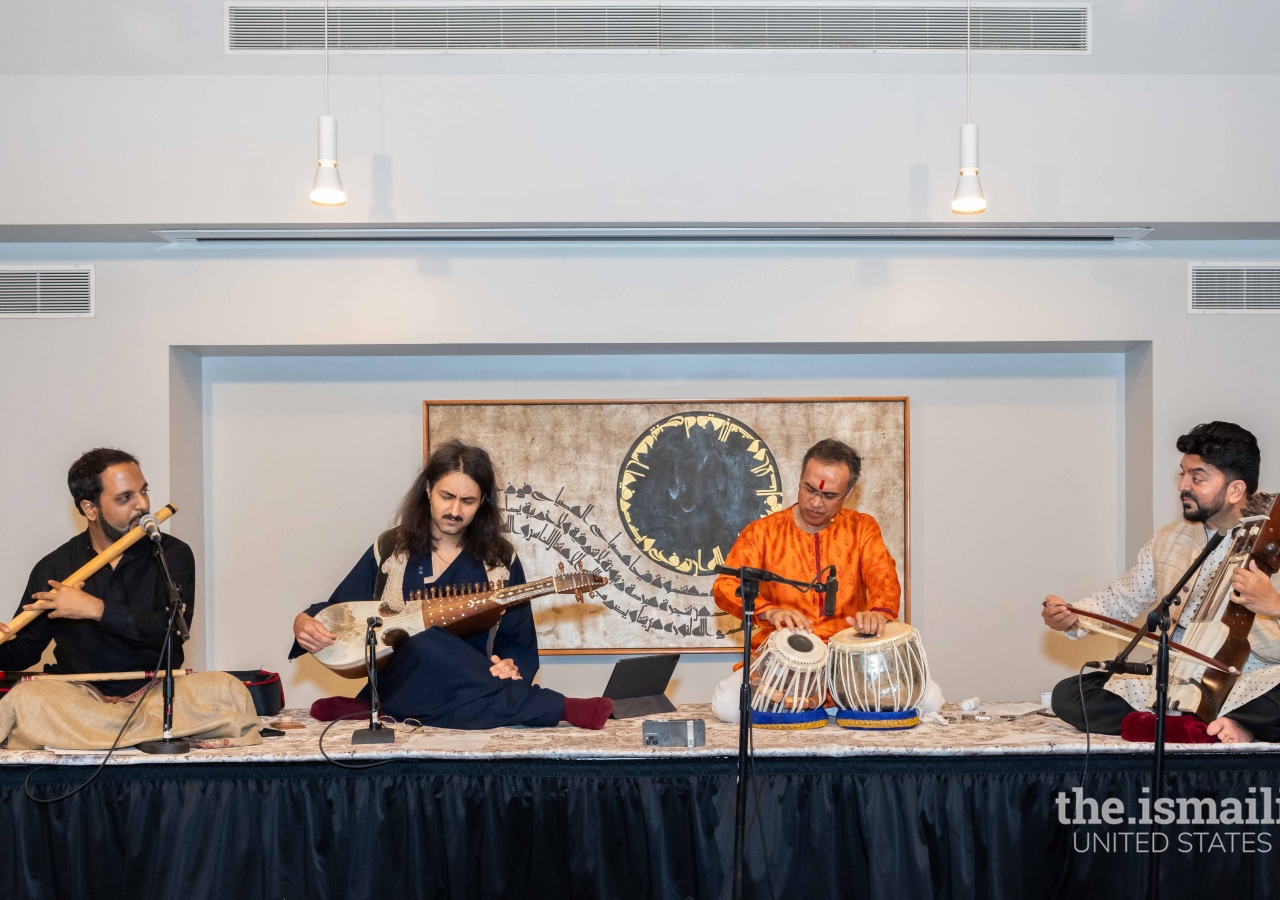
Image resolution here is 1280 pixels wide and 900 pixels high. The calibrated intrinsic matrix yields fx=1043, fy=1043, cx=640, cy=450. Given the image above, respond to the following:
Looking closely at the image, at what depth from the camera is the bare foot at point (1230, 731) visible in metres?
2.74

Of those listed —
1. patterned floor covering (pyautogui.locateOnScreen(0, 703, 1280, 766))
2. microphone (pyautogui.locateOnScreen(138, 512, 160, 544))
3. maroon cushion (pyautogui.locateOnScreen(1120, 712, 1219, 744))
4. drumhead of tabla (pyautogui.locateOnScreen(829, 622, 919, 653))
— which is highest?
microphone (pyautogui.locateOnScreen(138, 512, 160, 544))

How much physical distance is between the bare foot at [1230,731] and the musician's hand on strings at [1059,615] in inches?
17.6

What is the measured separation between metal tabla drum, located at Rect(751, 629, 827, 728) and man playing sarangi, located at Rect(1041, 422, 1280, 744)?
27.5 inches

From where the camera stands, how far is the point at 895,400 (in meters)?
4.49

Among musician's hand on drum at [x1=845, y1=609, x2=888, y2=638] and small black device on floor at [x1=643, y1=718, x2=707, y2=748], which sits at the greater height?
musician's hand on drum at [x1=845, y1=609, x2=888, y2=638]

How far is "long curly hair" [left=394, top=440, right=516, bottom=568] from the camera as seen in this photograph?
133 inches

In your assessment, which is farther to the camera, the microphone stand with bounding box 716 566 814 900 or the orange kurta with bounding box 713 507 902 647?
the orange kurta with bounding box 713 507 902 647

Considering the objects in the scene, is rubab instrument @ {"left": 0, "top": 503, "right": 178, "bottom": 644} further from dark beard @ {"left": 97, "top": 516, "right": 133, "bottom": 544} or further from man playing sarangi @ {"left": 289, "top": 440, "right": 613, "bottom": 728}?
man playing sarangi @ {"left": 289, "top": 440, "right": 613, "bottom": 728}

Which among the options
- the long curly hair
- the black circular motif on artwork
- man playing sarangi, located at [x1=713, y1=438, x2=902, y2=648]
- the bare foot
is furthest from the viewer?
the black circular motif on artwork

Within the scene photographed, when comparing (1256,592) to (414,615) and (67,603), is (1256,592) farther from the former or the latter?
(67,603)

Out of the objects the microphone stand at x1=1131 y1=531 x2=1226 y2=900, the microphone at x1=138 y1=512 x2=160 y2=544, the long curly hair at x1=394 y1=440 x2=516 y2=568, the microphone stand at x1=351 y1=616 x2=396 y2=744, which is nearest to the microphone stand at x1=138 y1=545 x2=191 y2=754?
the microphone at x1=138 y1=512 x2=160 y2=544

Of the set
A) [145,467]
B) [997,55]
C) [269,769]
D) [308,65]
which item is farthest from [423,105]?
[269,769]

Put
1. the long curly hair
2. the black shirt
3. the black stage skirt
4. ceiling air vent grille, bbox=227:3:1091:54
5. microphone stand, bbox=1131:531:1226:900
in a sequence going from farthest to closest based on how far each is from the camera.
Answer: ceiling air vent grille, bbox=227:3:1091:54, the long curly hair, the black shirt, the black stage skirt, microphone stand, bbox=1131:531:1226:900

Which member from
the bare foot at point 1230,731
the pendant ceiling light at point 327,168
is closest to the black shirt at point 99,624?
the pendant ceiling light at point 327,168
